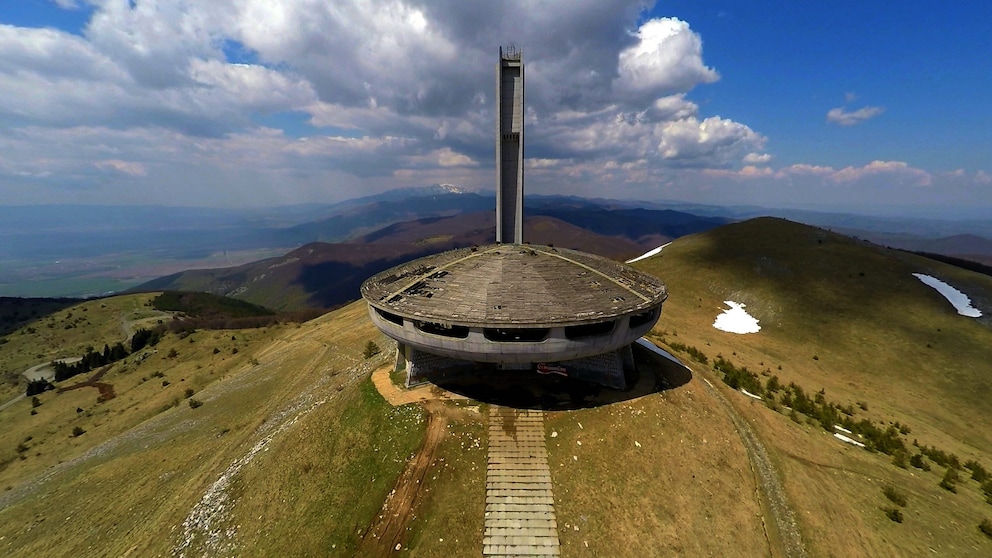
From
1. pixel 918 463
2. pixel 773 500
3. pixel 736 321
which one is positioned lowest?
pixel 918 463

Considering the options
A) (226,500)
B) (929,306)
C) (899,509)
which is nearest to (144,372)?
(226,500)

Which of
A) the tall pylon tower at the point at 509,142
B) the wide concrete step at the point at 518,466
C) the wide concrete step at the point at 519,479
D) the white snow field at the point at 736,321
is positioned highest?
the tall pylon tower at the point at 509,142

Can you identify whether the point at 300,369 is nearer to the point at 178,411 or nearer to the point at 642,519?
the point at 178,411

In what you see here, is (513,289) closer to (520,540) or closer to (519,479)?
(519,479)

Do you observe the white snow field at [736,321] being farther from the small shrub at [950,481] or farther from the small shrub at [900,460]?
the small shrub at [950,481]

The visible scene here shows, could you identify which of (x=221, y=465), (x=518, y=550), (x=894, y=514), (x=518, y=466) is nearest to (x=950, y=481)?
(x=894, y=514)

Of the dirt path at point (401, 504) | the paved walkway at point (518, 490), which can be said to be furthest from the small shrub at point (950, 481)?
the dirt path at point (401, 504)
